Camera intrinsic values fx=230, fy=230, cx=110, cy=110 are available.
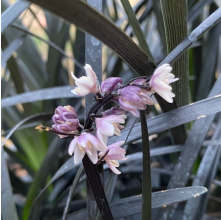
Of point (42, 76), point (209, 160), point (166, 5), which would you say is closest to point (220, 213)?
point (209, 160)

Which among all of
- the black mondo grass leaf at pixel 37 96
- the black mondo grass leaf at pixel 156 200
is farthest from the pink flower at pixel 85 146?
the black mondo grass leaf at pixel 37 96

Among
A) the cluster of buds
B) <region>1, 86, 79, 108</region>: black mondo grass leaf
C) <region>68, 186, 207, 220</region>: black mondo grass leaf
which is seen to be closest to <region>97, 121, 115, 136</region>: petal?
the cluster of buds

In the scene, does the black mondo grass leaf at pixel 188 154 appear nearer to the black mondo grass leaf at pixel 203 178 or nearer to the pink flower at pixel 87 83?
the black mondo grass leaf at pixel 203 178

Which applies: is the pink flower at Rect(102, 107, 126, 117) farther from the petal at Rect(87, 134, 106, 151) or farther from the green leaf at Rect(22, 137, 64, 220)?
the green leaf at Rect(22, 137, 64, 220)

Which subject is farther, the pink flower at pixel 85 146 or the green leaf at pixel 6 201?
the green leaf at pixel 6 201

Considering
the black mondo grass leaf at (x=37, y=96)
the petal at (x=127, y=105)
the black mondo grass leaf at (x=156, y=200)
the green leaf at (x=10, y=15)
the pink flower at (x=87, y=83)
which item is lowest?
the black mondo grass leaf at (x=156, y=200)

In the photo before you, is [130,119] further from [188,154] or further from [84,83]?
[84,83]
